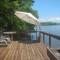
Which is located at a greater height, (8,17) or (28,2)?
(28,2)

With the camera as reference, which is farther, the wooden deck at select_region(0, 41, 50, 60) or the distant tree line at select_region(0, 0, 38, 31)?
the distant tree line at select_region(0, 0, 38, 31)

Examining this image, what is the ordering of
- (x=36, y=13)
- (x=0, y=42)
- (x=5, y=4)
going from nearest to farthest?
(x=0, y=42), (x=5, y=4), (x=36, y=13)

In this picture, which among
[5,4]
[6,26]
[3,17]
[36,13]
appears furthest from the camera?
[36,13]

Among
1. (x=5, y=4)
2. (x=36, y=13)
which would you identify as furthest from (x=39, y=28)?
(x=36, y=13)

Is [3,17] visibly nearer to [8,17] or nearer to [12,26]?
[8,17]

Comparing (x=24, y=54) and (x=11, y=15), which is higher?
(x=11, y=15)

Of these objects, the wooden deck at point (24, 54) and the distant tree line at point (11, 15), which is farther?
the distant tree line at point (11, 15)

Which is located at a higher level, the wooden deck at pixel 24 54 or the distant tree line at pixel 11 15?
the distant tree line at pixel 11 15

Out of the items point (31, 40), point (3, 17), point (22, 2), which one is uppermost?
point (22, 2)

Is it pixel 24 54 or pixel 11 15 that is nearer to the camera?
pixel 24 54

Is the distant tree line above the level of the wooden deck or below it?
above

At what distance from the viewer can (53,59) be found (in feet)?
8.57

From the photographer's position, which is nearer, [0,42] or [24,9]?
[0,42]

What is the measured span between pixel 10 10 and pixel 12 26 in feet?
6.98
